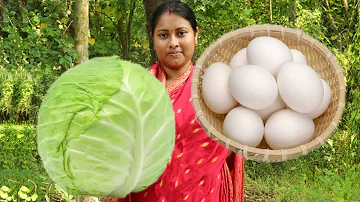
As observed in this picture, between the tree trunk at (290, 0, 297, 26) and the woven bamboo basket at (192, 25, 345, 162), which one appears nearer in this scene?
the woven bamboo basket at (192, 25, 345, 162)

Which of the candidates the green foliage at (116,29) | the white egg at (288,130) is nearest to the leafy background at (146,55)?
the green foliage at (116,29)

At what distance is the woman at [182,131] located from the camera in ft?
6.72

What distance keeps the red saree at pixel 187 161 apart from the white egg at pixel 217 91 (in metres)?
0.22

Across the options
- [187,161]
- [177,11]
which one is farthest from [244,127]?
[177,11]

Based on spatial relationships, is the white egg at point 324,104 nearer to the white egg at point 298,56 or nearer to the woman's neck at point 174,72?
the white egg at point 298,56

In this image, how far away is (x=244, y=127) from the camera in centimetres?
176

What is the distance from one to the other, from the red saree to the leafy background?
1554 mm

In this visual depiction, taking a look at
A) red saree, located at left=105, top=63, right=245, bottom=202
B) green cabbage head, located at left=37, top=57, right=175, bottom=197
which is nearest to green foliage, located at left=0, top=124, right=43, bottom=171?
red saree, located at left=105, top=63, right=245, bottom=202

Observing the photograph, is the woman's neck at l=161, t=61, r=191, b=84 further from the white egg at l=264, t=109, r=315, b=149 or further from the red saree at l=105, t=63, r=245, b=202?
the white egg at l=264, t=109, r=315, b=149

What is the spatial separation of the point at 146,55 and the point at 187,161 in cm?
353

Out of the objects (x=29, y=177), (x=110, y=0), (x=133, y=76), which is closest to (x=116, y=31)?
(x=110, y=0)

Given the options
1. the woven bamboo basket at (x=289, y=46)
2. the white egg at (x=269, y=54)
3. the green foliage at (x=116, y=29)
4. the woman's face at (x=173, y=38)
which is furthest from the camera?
the green foliage at (x=116, y=29)

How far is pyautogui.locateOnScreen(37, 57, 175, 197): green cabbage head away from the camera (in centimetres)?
150

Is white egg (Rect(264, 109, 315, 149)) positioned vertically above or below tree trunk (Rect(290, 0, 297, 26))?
above
